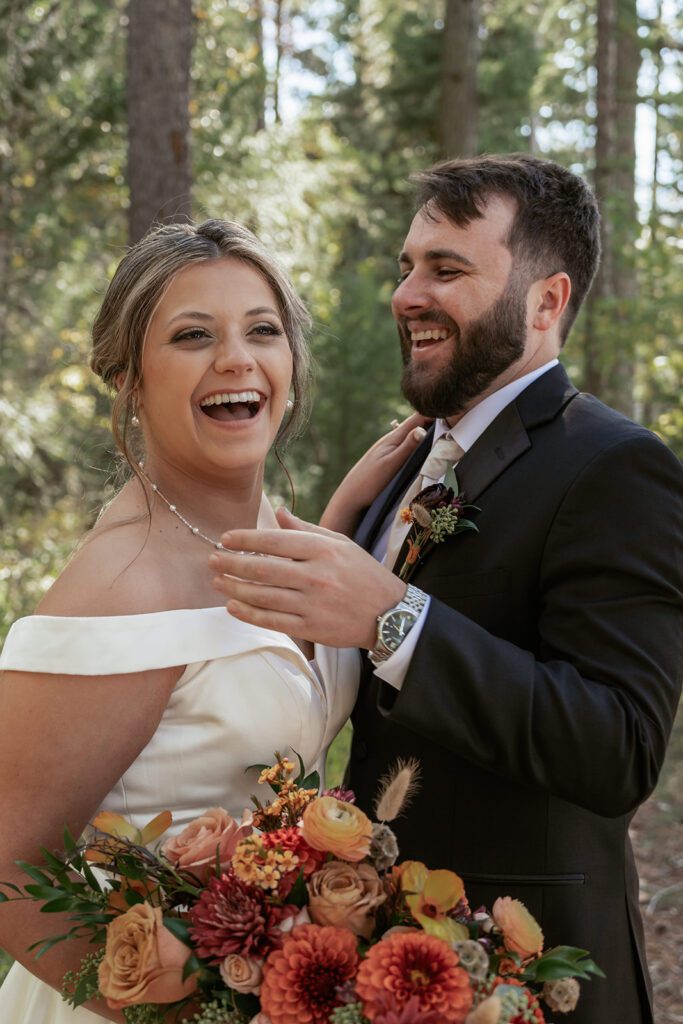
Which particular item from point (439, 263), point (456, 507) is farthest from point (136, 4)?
point (456, 507)

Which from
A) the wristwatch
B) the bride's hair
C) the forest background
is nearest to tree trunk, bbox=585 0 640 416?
A: the forest background

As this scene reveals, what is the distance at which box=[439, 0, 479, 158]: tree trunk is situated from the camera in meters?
11.5

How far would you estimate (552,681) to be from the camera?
196cm

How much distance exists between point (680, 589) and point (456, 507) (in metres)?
0.56

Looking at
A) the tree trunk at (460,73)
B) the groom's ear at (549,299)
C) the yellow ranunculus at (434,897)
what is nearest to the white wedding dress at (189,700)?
the yellow ranunculus at (434,897)

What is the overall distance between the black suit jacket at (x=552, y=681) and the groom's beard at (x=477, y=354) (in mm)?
142

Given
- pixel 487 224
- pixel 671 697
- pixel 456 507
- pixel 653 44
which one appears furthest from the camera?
pixel 653 44

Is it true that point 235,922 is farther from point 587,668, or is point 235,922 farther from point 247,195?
point 247,195

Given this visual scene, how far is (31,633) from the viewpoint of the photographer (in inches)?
84.1

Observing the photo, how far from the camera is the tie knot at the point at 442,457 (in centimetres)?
277

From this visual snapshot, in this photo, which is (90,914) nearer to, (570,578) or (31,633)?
(31,633)

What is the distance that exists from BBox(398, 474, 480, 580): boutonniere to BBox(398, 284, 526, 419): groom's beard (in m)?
0.34

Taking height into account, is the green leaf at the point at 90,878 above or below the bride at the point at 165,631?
below

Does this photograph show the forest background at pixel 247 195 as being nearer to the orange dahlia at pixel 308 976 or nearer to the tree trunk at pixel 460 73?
the tree trunk at pixel 460 73
